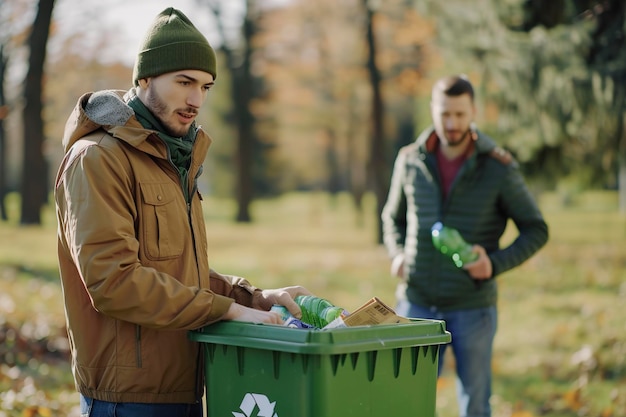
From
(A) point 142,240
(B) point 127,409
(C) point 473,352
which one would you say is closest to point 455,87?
(C) point 473,352

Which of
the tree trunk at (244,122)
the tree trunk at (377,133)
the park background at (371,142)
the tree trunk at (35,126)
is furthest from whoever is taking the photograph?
the tree trunk at (244,122)

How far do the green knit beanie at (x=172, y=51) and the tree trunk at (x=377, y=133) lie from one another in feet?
56.5

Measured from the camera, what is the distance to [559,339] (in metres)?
10.5

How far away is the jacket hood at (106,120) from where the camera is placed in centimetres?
336

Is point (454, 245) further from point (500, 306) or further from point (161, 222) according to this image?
point (500, 306)

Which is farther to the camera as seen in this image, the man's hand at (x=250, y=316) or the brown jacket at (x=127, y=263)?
the man's hand at (x=250, y=316)

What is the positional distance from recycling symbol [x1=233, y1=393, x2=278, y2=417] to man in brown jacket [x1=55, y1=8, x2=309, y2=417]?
243mm

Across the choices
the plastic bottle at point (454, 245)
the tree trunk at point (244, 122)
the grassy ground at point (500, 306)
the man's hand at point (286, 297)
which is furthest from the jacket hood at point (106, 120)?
the tree trunk at point (244, 122)

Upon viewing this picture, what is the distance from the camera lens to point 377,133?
2150cm

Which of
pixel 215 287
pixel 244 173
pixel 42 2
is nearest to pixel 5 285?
pixel 42 2

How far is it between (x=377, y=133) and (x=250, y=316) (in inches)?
719

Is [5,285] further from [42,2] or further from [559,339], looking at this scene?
[559,339]

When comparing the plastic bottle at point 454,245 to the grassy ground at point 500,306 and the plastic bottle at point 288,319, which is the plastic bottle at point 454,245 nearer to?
the plastic bottle at point 288,319

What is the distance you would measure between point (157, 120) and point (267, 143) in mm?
30566
